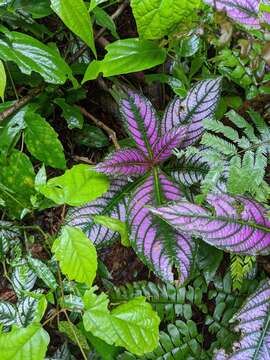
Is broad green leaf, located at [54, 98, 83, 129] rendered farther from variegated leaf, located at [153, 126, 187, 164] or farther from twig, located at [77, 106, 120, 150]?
variegated leaf, located at [153, 126, 187, 164]

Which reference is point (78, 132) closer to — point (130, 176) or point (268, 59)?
point (130, 176)

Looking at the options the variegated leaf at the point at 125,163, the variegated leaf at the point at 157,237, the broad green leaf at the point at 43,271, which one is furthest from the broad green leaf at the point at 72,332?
the variegated leaf at the point at 125,163

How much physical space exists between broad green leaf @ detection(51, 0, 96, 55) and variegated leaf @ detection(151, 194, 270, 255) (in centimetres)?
49

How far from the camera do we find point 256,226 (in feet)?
3.65

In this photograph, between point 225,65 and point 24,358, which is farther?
point 225,65

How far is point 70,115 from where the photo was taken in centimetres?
150

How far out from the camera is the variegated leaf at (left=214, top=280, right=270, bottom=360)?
1.07 meters

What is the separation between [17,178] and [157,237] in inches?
19.6

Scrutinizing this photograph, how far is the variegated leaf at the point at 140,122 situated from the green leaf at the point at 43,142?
9.5 inches

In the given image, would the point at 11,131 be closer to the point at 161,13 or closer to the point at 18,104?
the point at 18,104

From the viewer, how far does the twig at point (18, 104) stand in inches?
58.4

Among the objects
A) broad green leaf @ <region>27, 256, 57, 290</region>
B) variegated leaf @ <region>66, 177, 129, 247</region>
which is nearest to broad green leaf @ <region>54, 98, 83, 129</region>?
variegated leaf @ <region>66, 177, 129, 247</region>

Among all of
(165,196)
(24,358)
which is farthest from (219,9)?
(24,358)

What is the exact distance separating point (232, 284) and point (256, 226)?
0.25m
